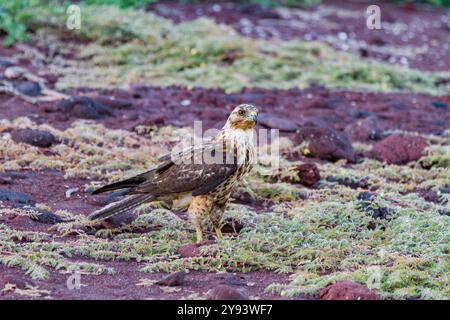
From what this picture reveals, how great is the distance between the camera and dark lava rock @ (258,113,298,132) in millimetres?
9820

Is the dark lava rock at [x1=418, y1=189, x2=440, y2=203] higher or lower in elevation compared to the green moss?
lower

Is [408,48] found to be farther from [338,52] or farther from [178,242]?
[178,242]

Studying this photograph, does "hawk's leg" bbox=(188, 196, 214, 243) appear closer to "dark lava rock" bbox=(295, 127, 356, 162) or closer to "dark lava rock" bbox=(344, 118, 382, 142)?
"dark lava rock" bbox=(295, 127, 356, 162)

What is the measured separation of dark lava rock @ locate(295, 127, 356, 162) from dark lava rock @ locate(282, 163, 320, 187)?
2.68 feet

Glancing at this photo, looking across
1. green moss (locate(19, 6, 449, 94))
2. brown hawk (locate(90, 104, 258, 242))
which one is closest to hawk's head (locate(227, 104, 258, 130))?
brown hawk (locate(90, 104, 258, 242))

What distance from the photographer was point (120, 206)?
21.2 feet

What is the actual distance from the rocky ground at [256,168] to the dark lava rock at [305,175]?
13 mm

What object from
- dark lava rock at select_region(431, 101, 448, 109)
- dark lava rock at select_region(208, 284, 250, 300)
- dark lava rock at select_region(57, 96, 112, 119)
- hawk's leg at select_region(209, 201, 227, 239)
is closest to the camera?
dark lava rock at select_region(208, 284, 250, 300)

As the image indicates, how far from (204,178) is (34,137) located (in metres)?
2.59

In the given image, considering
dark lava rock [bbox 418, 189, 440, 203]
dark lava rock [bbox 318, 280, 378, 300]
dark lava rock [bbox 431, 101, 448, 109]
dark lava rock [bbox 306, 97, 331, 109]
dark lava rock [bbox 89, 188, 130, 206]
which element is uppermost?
dark lava rock [bbox 306, 97, 331, 109]

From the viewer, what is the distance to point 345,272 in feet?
18.3

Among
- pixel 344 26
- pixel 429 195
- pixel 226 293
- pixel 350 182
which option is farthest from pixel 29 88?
pixel 344 26

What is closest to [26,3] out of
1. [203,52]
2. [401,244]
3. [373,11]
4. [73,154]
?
[203,52]
